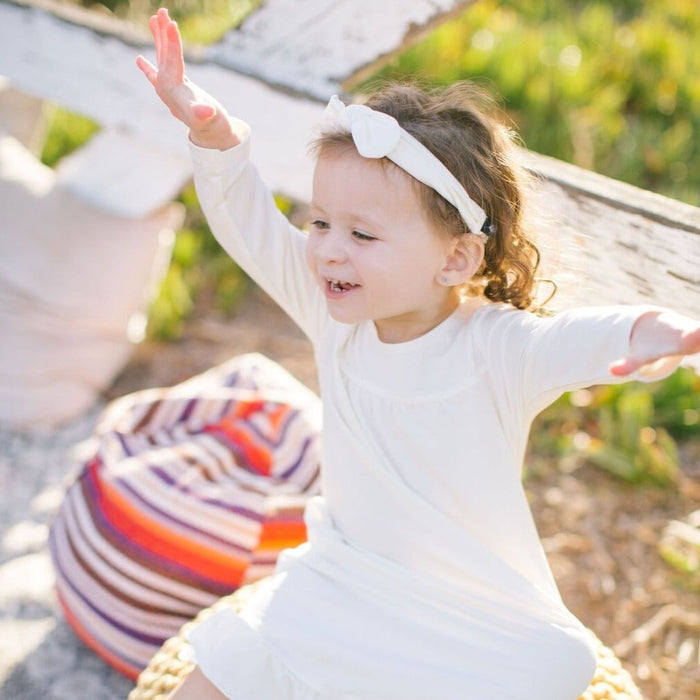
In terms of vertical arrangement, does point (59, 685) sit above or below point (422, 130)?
below

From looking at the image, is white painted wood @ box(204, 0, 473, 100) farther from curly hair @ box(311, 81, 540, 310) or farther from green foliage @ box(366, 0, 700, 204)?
green foliage @ box(366, 0, 700, 204)

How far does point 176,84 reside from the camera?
1.43 m

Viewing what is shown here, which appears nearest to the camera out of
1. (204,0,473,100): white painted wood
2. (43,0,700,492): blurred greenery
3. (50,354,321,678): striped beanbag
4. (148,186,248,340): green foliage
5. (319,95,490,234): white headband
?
(319,95,490,234): white headband

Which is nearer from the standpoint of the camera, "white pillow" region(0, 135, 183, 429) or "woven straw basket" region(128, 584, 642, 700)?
"woven straw basket" region(128, 584, 642, 700)

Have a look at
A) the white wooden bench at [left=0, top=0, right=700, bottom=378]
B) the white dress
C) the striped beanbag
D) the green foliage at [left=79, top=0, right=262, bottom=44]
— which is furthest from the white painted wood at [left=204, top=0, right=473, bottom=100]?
the green foliage at [left=79, top=0, right=262, bottom=44]

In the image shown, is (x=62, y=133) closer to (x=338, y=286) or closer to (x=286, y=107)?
(x=286, y=107)

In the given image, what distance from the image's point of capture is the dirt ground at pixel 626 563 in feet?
6.62

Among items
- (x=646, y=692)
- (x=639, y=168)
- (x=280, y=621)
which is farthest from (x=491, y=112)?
(x=639, y=168)

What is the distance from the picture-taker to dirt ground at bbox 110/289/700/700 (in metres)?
2.02

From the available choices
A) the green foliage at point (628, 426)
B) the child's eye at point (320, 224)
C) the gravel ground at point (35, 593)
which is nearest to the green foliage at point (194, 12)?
the gravel ground at point (35, 593)

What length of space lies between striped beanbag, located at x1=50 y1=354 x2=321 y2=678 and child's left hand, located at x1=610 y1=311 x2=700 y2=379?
39.0 inches

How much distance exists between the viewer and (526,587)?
1.42 m

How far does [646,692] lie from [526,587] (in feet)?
2.40

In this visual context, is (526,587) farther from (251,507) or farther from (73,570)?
(73,570)
